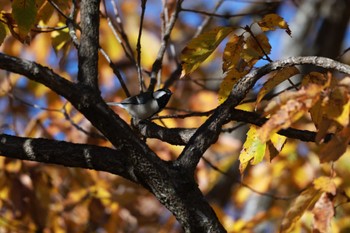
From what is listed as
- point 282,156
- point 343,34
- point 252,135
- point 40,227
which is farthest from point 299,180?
point 252,135

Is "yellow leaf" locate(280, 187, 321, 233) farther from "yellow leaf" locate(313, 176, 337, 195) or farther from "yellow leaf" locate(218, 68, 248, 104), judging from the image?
"yellow leaf" locate(218, 68, 248, 104)

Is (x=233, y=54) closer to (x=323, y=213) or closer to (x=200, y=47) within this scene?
(x=200, y=47)

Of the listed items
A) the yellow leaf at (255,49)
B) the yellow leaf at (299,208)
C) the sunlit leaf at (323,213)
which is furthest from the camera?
the yellow leaf at (255,49)

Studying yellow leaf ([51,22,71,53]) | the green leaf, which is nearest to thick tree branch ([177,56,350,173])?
the green leaf

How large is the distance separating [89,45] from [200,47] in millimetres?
359

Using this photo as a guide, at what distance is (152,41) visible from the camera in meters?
5.43

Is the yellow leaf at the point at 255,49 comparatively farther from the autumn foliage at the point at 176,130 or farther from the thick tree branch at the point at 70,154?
the thick tree branch at the point at 70,154

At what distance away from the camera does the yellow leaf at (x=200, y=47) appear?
1.92 meters

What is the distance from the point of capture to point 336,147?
1368 millimetres

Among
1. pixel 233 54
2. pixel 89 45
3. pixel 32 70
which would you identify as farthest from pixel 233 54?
pixel 32 70

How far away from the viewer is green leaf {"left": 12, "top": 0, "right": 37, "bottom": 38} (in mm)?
1804

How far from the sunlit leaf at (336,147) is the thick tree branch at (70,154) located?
1.71 feet

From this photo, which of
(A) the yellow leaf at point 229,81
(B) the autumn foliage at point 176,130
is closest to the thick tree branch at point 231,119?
(B) the autumn foliage at point 176,130

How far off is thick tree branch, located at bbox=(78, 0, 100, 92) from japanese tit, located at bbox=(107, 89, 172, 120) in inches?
20.7
